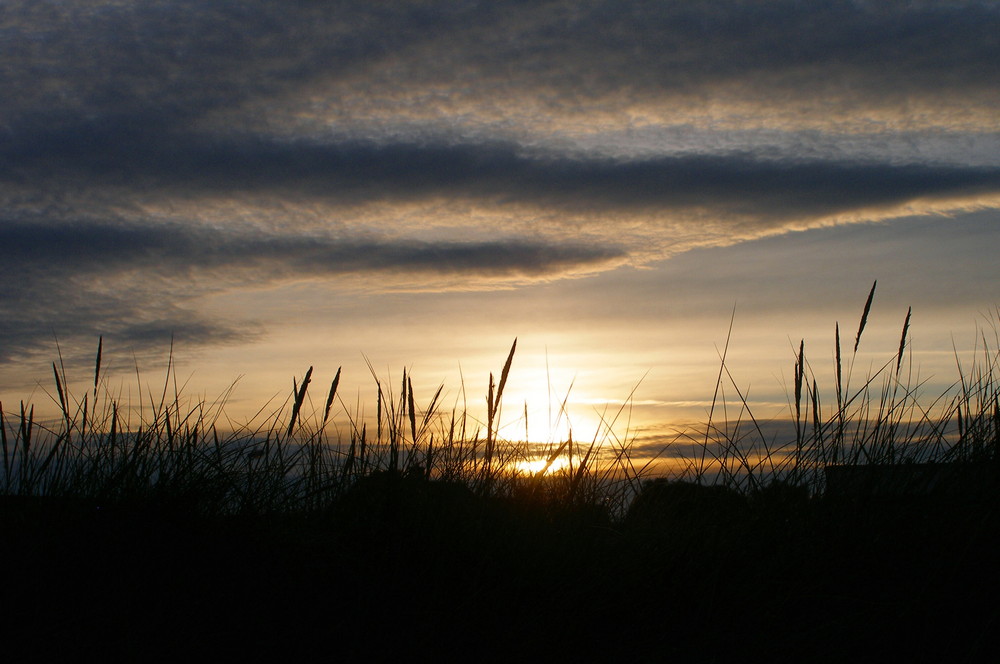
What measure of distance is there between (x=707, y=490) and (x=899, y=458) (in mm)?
805

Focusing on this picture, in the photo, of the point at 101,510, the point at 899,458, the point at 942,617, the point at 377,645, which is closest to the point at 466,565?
the point at 377,645

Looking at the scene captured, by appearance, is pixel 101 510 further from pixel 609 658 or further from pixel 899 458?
pixel 899 458

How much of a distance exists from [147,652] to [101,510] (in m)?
0.76

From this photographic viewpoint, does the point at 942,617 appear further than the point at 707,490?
No

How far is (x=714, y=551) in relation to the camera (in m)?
2.61

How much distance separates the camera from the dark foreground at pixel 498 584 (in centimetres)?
217

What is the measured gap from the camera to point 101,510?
265 cm

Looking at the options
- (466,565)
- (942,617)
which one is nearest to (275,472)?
(466,565)

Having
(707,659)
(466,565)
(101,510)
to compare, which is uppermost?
(101,510)

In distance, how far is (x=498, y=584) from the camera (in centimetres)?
248

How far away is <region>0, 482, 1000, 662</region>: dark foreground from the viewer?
7.11ft

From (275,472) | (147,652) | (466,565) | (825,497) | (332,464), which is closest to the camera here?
(147,652)

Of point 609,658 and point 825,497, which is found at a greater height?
point 825,497

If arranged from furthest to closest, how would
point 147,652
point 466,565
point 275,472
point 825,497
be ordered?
point 275,472 < point 825,497 < point 466,565 < point 147,652
